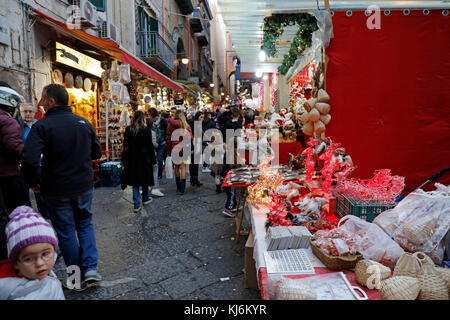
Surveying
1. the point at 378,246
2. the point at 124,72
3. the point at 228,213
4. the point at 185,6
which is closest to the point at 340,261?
the point at 378,246

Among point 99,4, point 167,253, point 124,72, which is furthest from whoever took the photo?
point 99,4

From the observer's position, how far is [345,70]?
4.53 meters

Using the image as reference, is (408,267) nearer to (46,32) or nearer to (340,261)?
(340,261)

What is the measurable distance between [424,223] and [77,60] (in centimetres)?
895

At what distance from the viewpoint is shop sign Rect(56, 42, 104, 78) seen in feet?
25.0

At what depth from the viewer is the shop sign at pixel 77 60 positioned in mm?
7609

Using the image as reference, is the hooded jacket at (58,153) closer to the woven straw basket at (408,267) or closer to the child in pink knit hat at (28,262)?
the child in pink knit hat at (28,262)

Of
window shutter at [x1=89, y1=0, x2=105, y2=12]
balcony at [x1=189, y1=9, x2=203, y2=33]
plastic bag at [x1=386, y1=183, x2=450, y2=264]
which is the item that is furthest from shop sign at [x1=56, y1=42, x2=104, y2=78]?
balcony at [x1=189, y1=9, x2=203, y2=33]

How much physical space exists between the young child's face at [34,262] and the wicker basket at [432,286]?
2191 mm

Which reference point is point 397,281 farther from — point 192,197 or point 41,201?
point 192,197

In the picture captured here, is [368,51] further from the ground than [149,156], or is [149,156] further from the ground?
[368,51]

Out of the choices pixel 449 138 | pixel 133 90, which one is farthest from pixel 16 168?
pixel 133 90

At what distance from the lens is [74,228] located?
300 centimetres

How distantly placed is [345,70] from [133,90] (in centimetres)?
978
